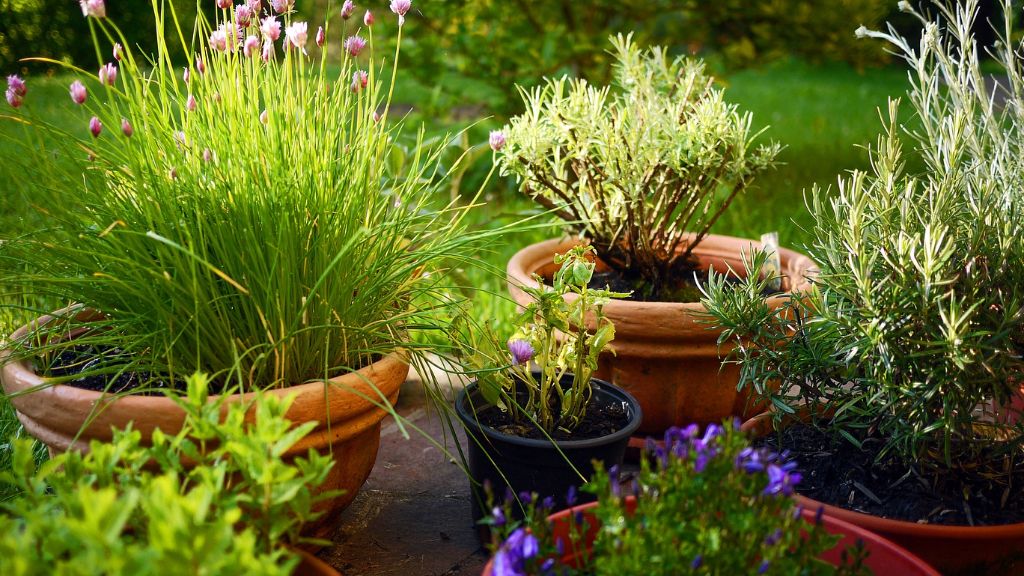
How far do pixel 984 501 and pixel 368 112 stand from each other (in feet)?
4.90

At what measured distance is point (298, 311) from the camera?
1.70m

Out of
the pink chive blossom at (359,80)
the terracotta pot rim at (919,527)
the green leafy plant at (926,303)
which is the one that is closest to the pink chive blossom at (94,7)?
the pink chive blossom at (359,80)

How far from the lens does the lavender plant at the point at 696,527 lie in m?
1.15

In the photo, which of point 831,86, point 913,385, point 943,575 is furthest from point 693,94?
point 831,86

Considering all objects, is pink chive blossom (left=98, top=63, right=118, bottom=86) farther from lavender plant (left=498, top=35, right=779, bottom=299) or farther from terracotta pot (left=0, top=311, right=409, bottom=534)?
lavender plant (left=498, top=35, right=779, bottom=299)

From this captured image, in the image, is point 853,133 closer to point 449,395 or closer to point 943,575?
point 449,395

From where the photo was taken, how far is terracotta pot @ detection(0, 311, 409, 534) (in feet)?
5.08

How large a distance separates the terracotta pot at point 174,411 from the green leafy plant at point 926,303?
0.76 metres

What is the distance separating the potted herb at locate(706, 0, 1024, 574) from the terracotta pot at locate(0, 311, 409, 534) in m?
0.76

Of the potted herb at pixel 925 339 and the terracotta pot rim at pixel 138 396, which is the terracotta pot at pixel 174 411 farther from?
the potted herb at pixel 925 339

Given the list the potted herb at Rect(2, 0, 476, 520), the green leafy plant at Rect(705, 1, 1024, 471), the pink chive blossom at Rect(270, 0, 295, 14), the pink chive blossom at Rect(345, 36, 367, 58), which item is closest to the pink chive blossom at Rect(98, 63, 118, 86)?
the potted herb at Rect(2, 0, 476, 520)

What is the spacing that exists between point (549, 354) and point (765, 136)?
17.3 ft

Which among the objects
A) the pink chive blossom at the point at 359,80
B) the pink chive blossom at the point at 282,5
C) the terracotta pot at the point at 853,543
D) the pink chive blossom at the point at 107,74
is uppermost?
the pink chive blossom at the point at 282,5

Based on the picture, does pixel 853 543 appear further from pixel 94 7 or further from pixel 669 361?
pixel 94 7
